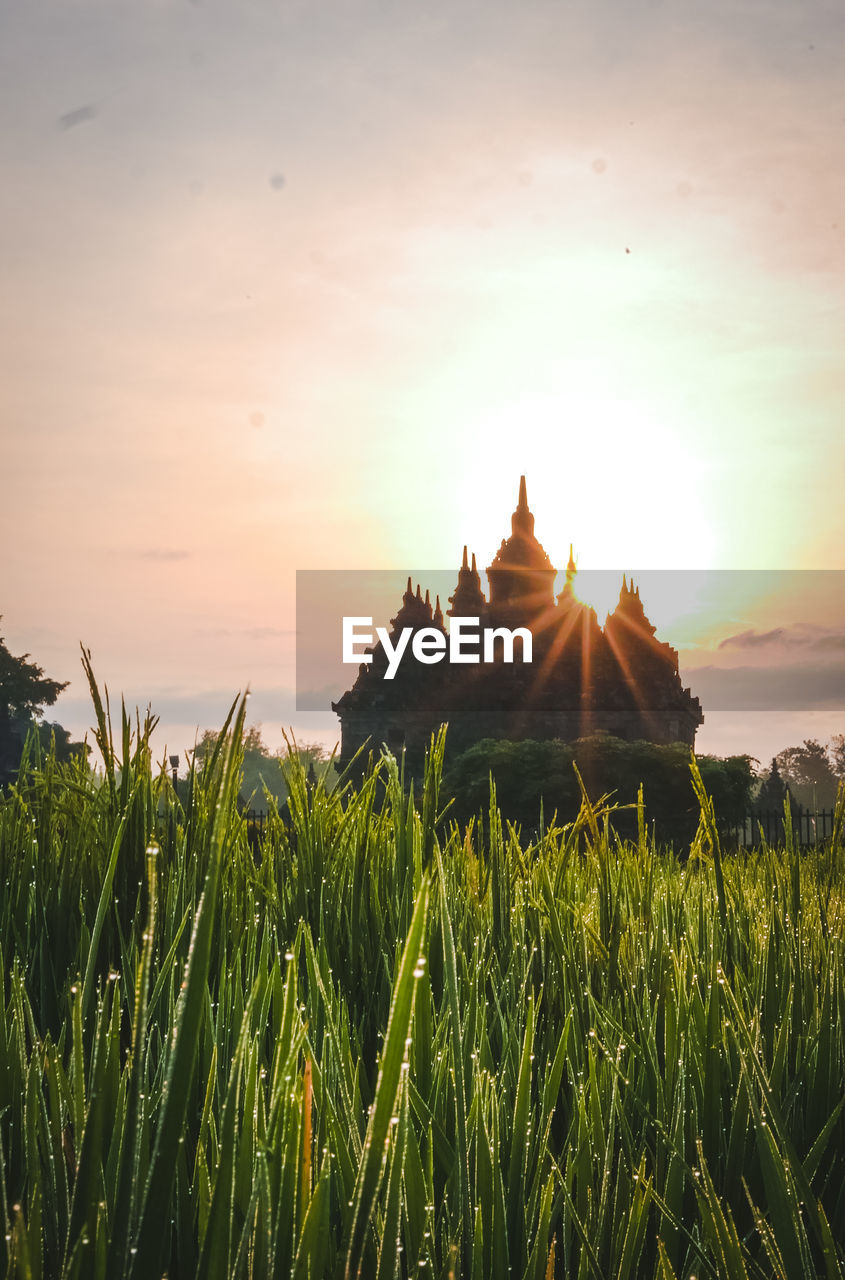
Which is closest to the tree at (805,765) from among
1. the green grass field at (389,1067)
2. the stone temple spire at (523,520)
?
the stone temple spire at (523,520)

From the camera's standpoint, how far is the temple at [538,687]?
89.9ft

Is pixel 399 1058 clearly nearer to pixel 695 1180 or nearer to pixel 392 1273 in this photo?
pixel 392 1273

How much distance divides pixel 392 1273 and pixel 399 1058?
291 mm

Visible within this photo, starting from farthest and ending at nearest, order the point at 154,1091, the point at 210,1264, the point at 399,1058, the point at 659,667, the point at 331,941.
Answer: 1. the point at 659,667
2. the point at 331,941
3. the point at 154,1091
4. the point at 210,1264
5. the point at 399,1058

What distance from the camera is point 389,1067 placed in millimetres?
581

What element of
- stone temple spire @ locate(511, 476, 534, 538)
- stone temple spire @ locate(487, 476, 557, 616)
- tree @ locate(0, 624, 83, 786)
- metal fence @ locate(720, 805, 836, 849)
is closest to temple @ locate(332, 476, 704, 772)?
stone temple spire @ locate(487, 476, 557, 616)

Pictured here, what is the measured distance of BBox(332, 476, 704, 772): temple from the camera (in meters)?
27.4

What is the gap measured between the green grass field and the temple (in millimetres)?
23592

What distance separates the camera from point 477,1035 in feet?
5.08

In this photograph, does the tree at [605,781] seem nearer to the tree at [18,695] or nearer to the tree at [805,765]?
the tree at [18,695]

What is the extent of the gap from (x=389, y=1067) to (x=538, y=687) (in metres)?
27.7

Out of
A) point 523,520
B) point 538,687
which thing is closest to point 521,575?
point 523,520

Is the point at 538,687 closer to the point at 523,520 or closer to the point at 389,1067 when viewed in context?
the point at 523,520

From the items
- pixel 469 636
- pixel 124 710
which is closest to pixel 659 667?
pixel 469 636
